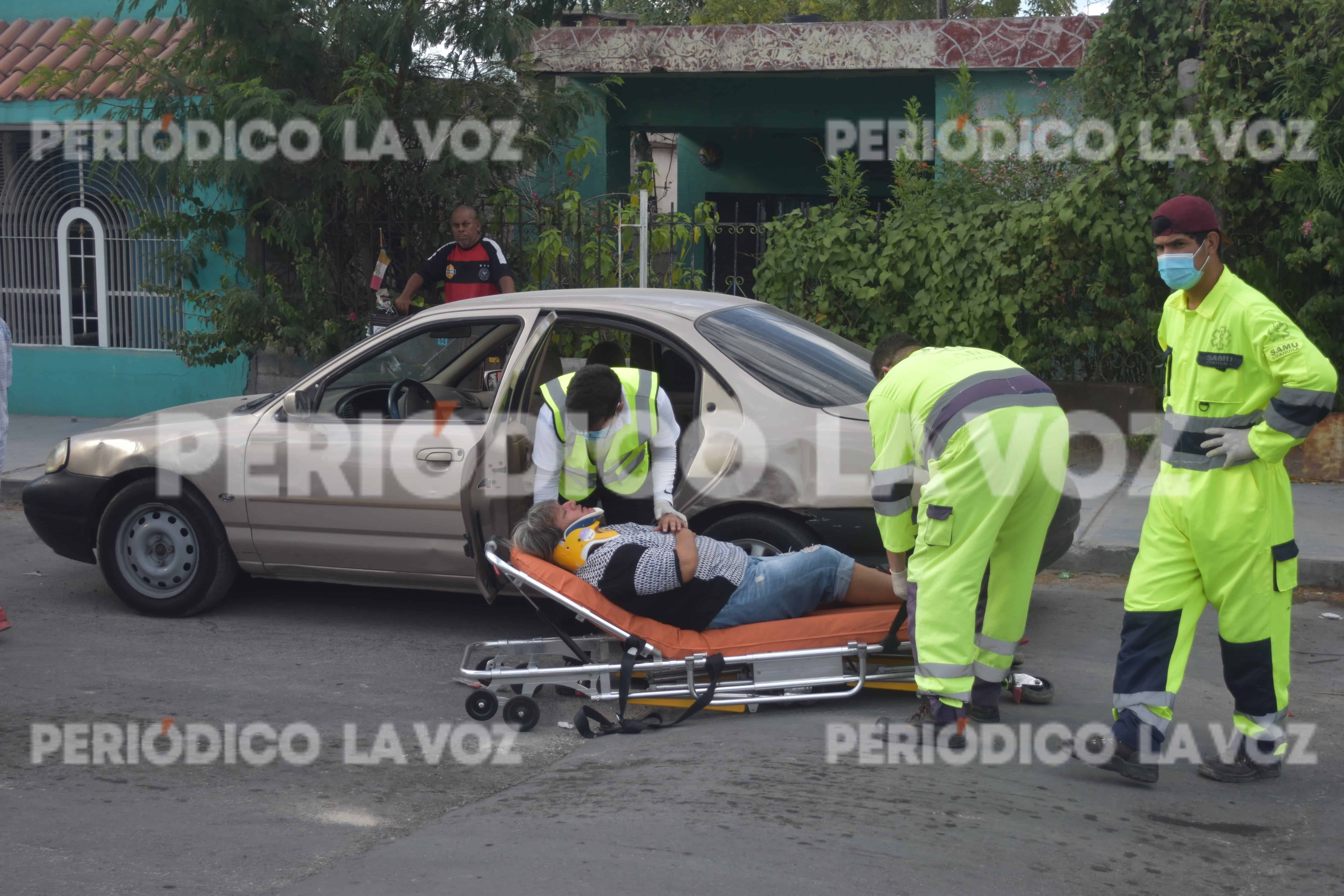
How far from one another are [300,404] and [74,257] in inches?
308

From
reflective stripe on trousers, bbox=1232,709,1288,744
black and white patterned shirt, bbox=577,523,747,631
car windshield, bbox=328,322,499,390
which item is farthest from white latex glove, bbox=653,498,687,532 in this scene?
reflective stripe on trousers, bbox=1232,709,1288,744

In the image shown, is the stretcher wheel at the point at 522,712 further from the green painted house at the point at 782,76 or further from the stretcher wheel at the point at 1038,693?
the green painted house at the point at 782,76

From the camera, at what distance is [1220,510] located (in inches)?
164

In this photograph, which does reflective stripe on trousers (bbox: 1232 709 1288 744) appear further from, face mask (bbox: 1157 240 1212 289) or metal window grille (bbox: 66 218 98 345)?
metal window grille (bbox: 66 218 98 345)

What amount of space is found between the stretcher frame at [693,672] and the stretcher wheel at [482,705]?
14 cm

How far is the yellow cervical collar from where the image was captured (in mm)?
5258

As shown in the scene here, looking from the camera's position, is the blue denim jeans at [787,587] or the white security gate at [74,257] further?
the white security gate at [74,257]

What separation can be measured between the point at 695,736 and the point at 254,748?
160cm

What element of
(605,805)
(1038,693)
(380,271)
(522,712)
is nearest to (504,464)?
(522,712)

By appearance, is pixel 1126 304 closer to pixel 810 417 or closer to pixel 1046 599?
pixel 1046 599

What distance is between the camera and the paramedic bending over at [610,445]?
5461 mm

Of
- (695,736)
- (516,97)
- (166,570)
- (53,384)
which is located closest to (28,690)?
(166,570)

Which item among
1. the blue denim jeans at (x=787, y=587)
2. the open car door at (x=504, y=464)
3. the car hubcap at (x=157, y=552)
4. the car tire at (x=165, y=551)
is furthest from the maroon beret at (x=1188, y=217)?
the car hubcap at (x=157, y=552)

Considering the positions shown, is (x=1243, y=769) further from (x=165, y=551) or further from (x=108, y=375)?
(x=108, y=375)
